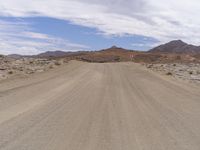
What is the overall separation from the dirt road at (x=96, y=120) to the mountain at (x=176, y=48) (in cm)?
12489

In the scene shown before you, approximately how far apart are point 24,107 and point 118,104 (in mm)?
3086

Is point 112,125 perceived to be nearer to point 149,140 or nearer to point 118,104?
point 149,140

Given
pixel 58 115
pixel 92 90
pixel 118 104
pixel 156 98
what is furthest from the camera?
pixel 92 90

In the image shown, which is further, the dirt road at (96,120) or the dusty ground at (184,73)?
the dusty ground at (184,73)

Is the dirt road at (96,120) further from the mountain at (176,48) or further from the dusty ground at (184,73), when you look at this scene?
the mountain at (176,48)

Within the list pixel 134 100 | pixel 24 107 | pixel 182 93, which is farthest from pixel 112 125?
pixel 182 93

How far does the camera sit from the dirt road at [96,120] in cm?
861

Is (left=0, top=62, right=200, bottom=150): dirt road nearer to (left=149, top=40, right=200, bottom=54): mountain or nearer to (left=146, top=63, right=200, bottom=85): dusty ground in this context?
(left=146, top=63, right=200, bottom=85): dusty ground

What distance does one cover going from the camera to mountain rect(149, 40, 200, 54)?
14000 centimetres

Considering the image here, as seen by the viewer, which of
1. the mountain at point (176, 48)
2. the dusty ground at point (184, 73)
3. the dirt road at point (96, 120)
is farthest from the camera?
the mountain at point (176, 48)

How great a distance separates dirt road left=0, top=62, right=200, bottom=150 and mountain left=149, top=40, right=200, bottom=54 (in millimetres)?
124891

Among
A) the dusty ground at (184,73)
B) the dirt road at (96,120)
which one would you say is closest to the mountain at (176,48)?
the dusty ground at (184,73)

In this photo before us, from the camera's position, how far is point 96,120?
10875 millimetres

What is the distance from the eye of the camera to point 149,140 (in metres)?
9.01
